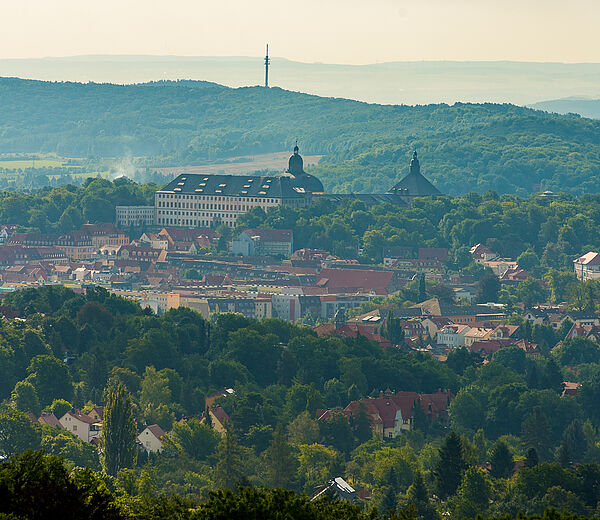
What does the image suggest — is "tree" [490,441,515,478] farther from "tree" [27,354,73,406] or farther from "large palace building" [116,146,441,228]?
"large palace building" [116,146,441,228]

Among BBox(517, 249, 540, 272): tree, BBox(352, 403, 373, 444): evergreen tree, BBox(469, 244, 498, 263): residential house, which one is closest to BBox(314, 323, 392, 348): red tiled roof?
BBox(352, 403, 373, 444): evergreen tree

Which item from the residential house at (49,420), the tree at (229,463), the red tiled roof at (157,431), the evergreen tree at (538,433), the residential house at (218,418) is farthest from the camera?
the evergreen tree at (538,433)

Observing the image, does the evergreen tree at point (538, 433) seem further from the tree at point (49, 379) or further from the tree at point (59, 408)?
the tree at point (49, 379)

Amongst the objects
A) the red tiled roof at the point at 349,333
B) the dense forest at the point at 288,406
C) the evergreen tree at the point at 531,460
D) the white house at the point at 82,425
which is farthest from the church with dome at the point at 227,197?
the evergreen tree at the point at 531,460

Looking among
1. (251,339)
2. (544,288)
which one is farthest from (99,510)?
(544,288)

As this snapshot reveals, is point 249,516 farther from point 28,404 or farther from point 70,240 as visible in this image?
point 70,240
